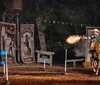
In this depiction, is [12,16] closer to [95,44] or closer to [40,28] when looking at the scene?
[40,28]

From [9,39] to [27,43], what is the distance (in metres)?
1.50

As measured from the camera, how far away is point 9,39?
1798 centimetres

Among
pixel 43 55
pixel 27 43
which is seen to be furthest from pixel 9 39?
pixel 43 55

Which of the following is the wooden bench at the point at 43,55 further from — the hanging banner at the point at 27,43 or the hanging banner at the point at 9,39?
the hanging banner at the point at 9,39

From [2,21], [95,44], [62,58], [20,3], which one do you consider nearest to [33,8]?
[20,3]

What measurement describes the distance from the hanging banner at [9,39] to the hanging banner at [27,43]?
2.24 feet

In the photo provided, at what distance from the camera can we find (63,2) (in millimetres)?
20656

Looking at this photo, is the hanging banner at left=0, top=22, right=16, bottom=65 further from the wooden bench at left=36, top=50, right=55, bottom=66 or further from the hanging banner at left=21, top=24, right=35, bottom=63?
the wooden bench at left=36, top=50, right=55, bottom=66

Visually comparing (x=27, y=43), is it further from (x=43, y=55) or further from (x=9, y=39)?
(x=9, y=39)

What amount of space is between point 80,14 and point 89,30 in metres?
3.24

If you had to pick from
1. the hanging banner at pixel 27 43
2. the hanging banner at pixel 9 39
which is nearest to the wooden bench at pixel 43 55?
the hanging banner at pixel 27 43

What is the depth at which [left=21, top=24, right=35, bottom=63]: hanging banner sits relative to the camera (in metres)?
18.9

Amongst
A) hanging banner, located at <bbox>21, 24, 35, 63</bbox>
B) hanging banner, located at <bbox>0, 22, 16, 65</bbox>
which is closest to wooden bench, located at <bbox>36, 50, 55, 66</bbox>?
hanging banner, located at <bbox>21, 24, 35, 63</bbox>

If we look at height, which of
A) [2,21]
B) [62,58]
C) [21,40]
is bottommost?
[62,58]
